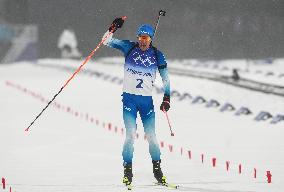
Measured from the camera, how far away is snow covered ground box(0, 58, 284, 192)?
9828 millimetres

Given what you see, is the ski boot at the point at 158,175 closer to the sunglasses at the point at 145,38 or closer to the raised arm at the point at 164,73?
the raised arm at the point at 164,73

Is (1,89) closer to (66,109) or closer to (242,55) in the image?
(66,109)

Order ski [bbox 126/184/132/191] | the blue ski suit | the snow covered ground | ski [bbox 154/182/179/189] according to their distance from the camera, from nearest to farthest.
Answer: ski [bbox 126/184/132/191]
ski [bbox 154/182/179/189]
the blue ski suit
the snow covered ground

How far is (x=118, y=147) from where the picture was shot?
14297 millimetres

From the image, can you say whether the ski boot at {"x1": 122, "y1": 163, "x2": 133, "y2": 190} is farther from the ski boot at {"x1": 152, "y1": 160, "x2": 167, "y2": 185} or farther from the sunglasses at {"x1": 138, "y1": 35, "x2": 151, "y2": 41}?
the sunglasses at {"x1": 138, "y1": 35, "x2": 151, "y2": 41}

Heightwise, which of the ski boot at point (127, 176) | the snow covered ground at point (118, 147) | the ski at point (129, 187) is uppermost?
the snow covered ground at point (118, 147)

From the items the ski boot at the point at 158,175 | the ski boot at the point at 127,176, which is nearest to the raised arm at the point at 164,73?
the ski boot at the point at 158,175

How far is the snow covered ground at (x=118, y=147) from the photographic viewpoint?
9.83 metres

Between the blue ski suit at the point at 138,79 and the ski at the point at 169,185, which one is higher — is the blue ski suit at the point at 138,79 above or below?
above

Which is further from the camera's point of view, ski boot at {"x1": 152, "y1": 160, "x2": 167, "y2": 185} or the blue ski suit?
ski boot at {"x1": 152, "y1": 160, "x2": 167, "y2": 185}

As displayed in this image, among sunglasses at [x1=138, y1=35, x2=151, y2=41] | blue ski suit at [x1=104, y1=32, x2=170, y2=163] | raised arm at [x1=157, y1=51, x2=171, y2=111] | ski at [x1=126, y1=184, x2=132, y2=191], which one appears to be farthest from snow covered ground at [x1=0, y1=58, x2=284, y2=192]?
sunglasses at [x1=138, y1=35, x2=151, y2=41]

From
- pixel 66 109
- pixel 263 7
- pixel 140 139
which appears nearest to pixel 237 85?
pixel 66 109

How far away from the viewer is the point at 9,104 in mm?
26594

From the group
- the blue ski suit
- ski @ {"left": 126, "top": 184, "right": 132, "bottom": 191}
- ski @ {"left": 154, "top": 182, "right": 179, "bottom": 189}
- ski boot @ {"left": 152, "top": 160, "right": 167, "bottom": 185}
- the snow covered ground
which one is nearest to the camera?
ski @ {"left": 126, "top": 184, "right": 132, "bottom": 191}
